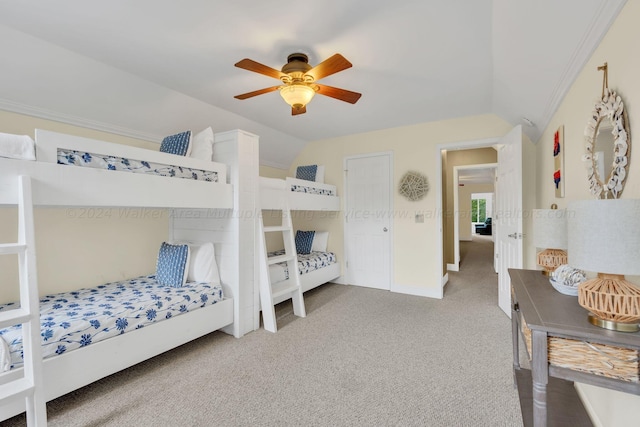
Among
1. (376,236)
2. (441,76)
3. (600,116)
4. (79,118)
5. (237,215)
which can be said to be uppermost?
(441,76)

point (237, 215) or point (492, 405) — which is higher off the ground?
point (237, 215)

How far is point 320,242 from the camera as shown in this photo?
15.0 ft

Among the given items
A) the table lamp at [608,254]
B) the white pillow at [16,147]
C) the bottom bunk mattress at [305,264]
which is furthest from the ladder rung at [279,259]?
the table lamp at [608,254]

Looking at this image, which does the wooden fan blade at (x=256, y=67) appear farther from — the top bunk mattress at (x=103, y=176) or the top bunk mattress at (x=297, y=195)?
the top bunk mattress at (x=297, y=195)

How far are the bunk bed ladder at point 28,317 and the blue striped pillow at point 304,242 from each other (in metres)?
3.21

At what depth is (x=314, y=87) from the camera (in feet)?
7.16

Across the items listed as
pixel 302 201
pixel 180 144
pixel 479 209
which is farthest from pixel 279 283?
pixel 479 209

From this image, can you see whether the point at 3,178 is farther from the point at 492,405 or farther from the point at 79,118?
the point at 492,405

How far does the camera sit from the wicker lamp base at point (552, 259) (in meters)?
1.66

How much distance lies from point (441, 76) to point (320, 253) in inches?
112

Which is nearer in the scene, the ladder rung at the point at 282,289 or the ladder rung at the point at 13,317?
the ladder rung at the point at 13,317

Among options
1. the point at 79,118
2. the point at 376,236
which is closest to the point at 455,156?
the point at 376,236

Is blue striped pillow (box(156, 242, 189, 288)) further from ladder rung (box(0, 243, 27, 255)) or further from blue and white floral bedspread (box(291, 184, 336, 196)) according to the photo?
blue and white floral bedspread (box(291, 184, 336, 196))

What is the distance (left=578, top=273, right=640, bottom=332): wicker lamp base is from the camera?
36.0 inches
